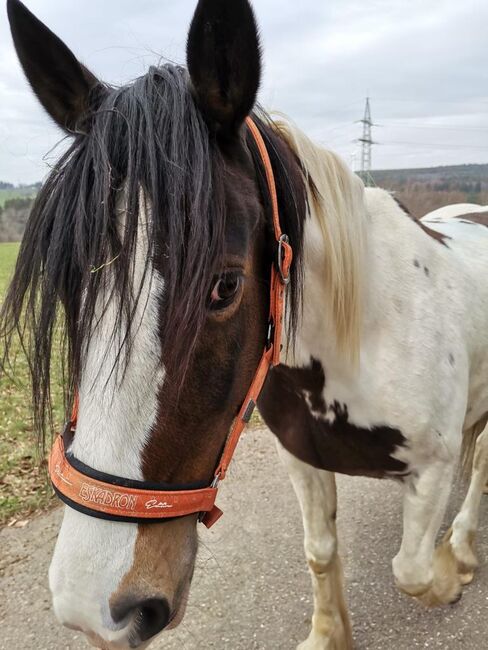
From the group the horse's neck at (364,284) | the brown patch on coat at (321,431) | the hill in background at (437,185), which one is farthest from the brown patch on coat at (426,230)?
the hill in background at (437,185)

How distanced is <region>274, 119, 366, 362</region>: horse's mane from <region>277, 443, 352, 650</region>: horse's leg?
2.59 feet

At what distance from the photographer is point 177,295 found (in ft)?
3.81

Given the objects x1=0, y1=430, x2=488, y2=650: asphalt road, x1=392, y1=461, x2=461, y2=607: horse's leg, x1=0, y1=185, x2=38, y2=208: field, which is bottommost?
x1=0, y1=430, x2=488, y2=650: asphalt road

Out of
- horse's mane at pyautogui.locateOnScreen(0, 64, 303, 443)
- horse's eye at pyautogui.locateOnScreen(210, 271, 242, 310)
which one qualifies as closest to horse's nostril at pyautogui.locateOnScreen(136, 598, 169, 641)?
horse's mane at pyautogui.locateOnScreen(0, 64, 303, 443)

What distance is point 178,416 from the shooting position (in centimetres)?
121

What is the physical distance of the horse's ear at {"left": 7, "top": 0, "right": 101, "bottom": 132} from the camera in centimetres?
139

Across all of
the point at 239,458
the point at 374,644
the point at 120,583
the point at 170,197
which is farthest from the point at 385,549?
the point at 170,197

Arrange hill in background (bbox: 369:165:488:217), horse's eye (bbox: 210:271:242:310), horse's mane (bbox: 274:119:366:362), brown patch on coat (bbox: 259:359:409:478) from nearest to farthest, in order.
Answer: horse's eye (bbox: 210:271:242:310) → horse's mane (bbox: 274:119:366:362) → brown patch on coat (bbox: 259:359:409:478) → hill in background (bbox: 369:165:488:217)

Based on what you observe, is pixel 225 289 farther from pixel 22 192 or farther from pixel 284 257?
pixel 22 192

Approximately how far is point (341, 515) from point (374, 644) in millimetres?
992

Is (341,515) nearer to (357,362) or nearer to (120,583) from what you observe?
(357,362)

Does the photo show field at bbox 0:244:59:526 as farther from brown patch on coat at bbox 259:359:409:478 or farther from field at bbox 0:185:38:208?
brown patch on coat at bbox 259:359:409:478

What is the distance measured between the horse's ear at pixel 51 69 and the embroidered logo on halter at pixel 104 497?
0.91 meters

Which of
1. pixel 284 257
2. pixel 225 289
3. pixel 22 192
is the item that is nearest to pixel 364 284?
pixel 284 257
